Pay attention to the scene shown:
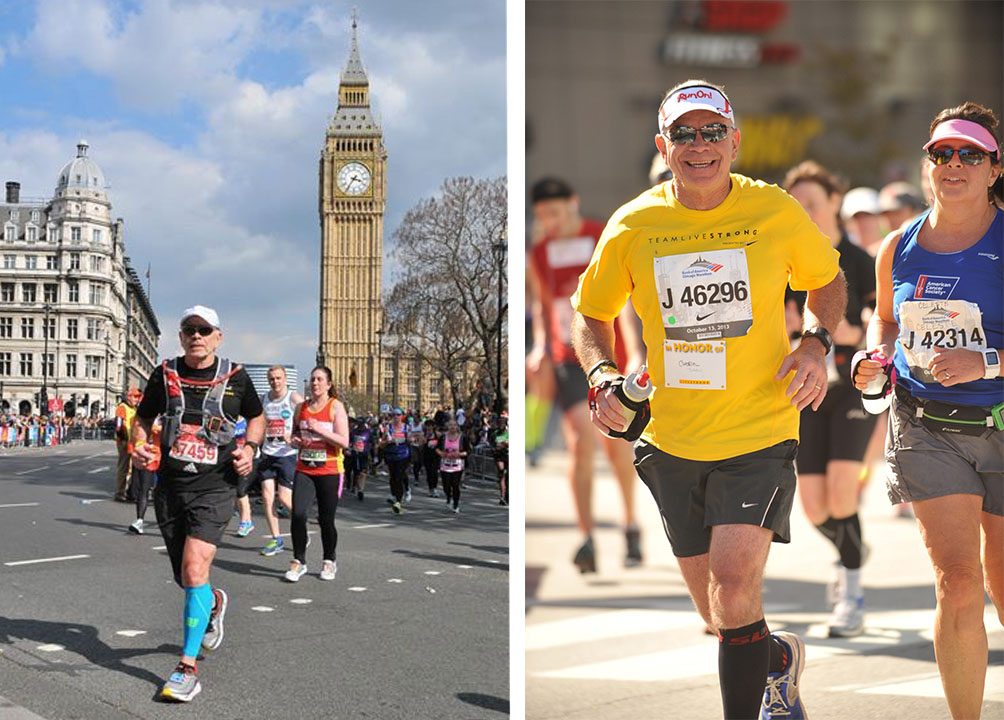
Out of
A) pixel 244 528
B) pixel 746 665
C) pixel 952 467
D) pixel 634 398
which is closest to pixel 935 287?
pixel 952 467

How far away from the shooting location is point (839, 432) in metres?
5.31

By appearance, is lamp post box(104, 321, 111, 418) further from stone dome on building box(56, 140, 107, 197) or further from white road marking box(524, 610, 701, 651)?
white road marking box(524, 610, 701, 651)

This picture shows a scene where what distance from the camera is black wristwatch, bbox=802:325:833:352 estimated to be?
3.12 metres

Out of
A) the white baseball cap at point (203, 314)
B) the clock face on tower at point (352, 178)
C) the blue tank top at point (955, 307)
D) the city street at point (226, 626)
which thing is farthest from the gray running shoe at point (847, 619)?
the white baseball cap at point (203, 314)

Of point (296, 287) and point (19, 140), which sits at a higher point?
point (19, 140)

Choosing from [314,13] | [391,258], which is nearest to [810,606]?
[391,258]

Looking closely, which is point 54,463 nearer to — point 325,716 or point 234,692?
point 234,692

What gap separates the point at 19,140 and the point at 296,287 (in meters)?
1.15

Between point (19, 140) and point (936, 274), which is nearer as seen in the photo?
point (936, 274)

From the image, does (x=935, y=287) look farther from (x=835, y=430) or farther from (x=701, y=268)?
(x=835, y=430)

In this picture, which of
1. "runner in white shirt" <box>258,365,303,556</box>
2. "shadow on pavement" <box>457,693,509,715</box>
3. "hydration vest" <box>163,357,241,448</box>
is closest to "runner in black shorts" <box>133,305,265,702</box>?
"hydration vest" <box>163,357,241,448</box>

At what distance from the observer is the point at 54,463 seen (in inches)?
188

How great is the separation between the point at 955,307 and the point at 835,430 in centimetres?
214

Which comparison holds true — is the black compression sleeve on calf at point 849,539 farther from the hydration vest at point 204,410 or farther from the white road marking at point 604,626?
the hydration vest at point 204,410
